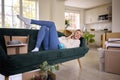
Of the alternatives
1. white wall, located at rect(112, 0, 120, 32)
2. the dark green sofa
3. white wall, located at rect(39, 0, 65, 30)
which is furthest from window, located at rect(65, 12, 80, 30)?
the dark green sofa

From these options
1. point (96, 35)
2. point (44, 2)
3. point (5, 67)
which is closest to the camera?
point (5, 67)

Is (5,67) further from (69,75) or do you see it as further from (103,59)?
(103,59)

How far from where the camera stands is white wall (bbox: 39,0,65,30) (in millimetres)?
5443

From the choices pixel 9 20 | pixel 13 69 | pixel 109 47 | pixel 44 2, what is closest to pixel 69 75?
pixel 109 47

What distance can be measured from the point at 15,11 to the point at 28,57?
11.6 feet

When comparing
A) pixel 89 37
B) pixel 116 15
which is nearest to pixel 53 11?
pixel 116 15

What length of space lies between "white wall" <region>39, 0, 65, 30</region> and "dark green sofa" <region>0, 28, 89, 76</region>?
9.37ft

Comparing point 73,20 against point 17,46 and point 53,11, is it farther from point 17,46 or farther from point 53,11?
point 17,46

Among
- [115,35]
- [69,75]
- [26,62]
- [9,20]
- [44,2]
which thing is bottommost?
[69,75]

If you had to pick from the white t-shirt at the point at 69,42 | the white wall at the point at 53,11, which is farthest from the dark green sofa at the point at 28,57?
the white wall at the point at 53,11

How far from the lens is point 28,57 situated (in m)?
1.88

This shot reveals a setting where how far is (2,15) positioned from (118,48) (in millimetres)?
3776

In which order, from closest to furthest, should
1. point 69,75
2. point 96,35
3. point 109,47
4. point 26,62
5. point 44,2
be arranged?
point 26,62 < point 69,75 < point 109,47 < point 44,2 < point 96,35

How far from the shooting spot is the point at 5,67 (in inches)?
67.9
